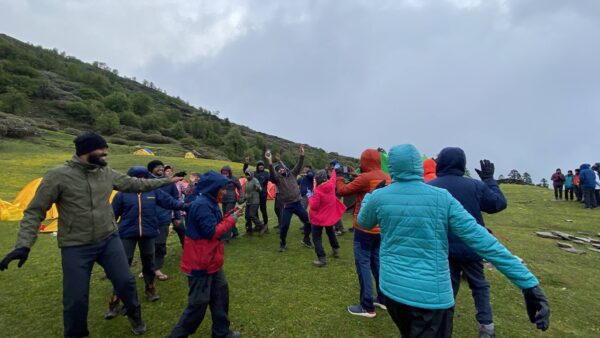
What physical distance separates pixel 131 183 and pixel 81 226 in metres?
0.85

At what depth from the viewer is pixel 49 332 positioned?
14.6ft

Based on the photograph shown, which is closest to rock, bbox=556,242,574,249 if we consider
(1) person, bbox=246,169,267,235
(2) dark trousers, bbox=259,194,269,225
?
(2) dark trousers, bbox=259,194,269,225

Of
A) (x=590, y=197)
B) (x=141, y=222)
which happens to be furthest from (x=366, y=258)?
(x=590, y=197)

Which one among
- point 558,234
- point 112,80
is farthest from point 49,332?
point 112,80

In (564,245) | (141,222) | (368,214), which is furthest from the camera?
(564,245)

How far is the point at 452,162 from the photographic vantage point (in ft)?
12.3

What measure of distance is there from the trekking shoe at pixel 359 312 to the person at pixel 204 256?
2002mm

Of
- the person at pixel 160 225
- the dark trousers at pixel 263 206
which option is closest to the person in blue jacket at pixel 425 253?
the person at pixel 160 225

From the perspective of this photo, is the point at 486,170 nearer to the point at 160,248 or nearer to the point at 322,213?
the point at 322,213

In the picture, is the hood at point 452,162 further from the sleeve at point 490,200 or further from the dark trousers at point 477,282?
the dark trousers at point 477,282

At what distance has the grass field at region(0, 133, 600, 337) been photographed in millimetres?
4523

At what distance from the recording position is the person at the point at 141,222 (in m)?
5.11

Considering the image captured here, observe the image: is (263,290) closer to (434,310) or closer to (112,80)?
(434,310)

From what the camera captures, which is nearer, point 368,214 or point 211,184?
point 368,214
